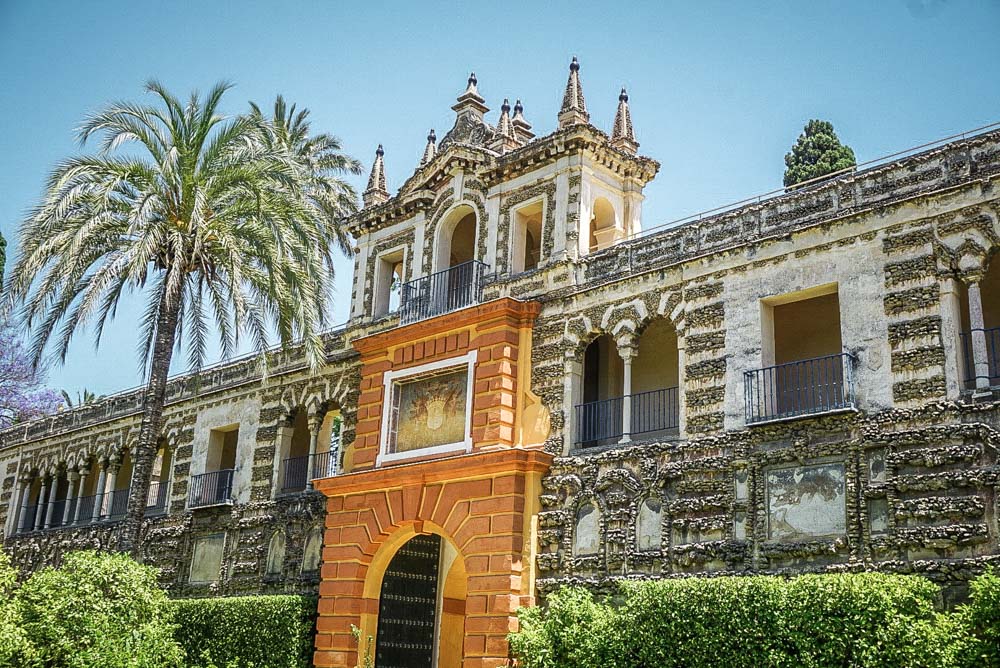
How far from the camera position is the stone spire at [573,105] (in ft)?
71.6

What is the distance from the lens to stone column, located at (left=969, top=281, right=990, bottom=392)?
49.4 feet

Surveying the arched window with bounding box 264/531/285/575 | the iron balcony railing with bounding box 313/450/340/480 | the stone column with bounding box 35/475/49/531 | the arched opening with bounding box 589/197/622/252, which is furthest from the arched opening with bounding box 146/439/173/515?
the arched opening with bounding box 589/197/622/252

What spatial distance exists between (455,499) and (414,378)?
3144 millimetres

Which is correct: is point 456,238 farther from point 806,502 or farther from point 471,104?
point 806,502

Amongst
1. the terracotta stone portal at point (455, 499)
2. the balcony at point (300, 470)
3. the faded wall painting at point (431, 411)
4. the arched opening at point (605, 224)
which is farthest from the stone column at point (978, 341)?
the balcony at point (300, 470)

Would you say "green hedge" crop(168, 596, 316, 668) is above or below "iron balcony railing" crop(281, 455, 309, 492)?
below

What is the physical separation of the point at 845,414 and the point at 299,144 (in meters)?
22.7

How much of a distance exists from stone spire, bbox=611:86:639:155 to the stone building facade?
0.05m

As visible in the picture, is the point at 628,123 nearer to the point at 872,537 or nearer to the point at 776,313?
the point at 776,313

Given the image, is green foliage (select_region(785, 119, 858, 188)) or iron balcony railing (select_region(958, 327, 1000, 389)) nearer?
iron balcony railing (select_region(958, 327, 1000, 389))

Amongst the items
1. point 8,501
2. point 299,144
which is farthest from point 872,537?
point 8,501

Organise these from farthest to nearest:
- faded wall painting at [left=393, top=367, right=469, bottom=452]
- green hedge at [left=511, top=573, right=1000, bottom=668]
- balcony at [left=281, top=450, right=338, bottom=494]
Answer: balcony at [left=281, top=450, right=338, bottom=494]
faded wall painting at [left=393, top=367, right=469, bottom=452]
green hedge at [left=511, top=573, right=1000, bottom=668]

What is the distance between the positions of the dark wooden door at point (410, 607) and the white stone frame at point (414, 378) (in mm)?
2221

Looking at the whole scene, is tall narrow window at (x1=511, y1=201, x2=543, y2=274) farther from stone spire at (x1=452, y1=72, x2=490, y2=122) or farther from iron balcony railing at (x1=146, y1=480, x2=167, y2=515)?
iron balcony railing at (x1=146, y1=480, x2=167, y2=515)
